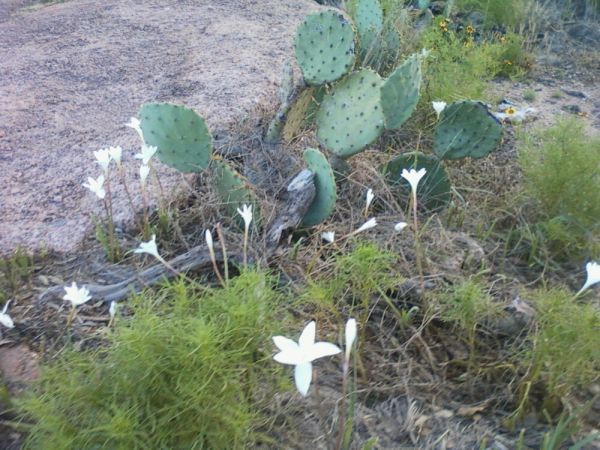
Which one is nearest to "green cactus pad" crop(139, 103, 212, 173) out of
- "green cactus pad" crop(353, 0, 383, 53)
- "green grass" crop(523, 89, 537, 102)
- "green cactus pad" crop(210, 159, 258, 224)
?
"green cactus pad" crop(210, 159, 258, 224)

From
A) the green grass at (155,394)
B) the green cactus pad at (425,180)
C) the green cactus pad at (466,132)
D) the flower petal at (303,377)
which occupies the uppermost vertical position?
the flower petal at (303,377)

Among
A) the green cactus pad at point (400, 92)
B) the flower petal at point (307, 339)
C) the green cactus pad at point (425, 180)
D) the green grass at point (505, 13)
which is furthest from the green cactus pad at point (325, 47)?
the green grass at point (505, 13)

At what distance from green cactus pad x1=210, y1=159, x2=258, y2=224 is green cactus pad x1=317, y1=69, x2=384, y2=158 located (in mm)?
493

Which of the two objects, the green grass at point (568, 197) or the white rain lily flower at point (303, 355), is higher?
the white rain lily flower at point (303, 355)

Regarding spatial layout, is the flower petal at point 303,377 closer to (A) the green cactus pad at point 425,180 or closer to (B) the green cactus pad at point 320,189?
(B) the green cactus pad at point 320,189

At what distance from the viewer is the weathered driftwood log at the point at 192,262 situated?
8.25 feet

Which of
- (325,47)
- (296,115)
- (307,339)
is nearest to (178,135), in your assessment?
(296,115)

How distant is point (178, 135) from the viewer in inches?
114

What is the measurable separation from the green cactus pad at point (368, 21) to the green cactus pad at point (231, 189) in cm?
195

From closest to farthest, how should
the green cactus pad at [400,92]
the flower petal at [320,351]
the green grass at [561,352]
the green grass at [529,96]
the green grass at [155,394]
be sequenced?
the flower petal at [320,351], the green grass at [155,394], the green grass at [561,352], the green cactus pad at [400,92], the green grass at [529,96]

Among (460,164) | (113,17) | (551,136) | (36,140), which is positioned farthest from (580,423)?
(113,17)

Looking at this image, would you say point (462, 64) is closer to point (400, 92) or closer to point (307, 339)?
point (400, 92)

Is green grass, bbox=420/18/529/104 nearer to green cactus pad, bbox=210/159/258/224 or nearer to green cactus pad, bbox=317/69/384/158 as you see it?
green cactus pad, bbox=317/69/384/158

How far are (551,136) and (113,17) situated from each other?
161 inches
